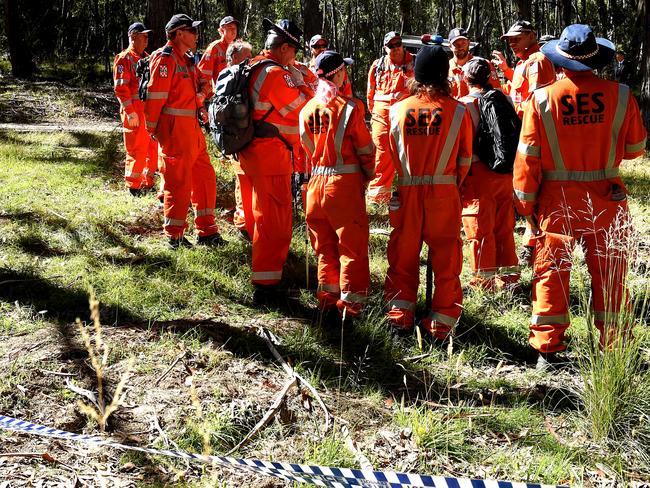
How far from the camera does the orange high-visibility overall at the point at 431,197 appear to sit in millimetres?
4672

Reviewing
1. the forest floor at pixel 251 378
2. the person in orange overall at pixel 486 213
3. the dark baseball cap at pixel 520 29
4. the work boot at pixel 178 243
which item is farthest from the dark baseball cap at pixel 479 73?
the work boot at pixel 178 243

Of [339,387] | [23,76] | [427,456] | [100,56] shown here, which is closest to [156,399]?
[339,387]

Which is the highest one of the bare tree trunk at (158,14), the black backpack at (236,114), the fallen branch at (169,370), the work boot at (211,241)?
the bare tree trunk at (158,14)

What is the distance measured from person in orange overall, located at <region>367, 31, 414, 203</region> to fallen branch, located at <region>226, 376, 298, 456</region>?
5.40 metres

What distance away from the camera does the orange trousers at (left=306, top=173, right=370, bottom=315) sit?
4.92 meters

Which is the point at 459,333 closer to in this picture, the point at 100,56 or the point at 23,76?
the point at 23,76

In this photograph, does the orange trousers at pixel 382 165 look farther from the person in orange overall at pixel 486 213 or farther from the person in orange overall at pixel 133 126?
the person in orange overall at pixel 486 213

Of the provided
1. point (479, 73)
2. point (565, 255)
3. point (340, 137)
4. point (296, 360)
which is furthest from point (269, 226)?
point (565, 255)

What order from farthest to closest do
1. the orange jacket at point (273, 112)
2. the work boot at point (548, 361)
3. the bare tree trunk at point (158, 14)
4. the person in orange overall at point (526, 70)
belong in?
the bare tree trunk at point (158, 14)
the person in orange overall at point (526, 70)
the orange jacket at point (273, 112)
the work boot at point (548, 361)

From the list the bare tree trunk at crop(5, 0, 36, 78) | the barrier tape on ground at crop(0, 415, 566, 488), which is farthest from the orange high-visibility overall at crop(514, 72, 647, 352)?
the bare tree trunk at crop(5, 0, 36, 78)

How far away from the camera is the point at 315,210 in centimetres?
507

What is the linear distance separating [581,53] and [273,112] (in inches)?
97.1

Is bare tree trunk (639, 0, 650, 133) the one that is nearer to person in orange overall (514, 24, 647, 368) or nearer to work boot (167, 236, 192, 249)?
person in orange overall (514, 24, 647, 368)

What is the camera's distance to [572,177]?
4312mm
